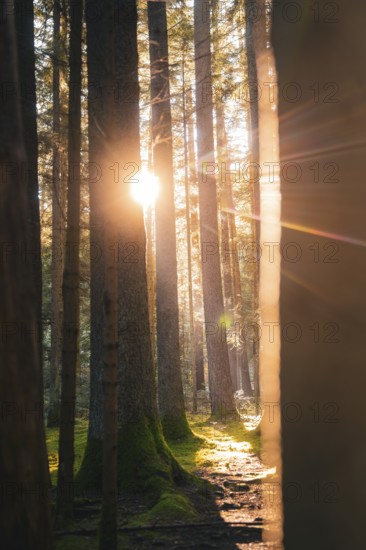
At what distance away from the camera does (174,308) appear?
1148cm

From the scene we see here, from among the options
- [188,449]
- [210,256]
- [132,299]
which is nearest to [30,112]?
[132,299]

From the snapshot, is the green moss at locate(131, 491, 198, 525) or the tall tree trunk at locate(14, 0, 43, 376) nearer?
the green moss at locate(131, 491, 198, 525)

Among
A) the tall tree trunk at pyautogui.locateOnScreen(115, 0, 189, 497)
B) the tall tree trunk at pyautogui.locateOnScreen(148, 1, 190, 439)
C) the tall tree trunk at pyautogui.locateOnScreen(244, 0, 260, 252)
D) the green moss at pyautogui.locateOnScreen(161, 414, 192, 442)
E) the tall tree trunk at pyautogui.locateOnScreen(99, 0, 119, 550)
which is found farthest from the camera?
the tall tree trunk at pyautogui.locateOnScreen(244, 0, 260, 252)

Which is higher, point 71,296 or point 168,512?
point 71,296

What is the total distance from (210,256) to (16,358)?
35.3 ft

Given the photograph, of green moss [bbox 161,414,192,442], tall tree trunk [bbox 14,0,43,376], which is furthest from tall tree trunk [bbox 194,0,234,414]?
tall tree trunk [bbox 14,0,43,376]

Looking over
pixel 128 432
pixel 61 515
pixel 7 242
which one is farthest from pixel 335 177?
pixel 128 432

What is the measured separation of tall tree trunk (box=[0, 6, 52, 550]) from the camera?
355 centimetres

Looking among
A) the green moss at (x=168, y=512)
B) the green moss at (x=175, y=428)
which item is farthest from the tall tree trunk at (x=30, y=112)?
the green moss at (x=175, y=428)

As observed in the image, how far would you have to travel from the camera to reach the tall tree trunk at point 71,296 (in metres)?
4.88

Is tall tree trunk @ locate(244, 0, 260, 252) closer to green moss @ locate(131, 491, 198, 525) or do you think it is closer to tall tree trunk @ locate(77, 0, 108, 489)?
tall tree trunk @ locate(77, 0, 108, 489)

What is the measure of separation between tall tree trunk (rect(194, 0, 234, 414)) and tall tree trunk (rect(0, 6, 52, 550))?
10274mm

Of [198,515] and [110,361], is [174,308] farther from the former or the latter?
[110,361]

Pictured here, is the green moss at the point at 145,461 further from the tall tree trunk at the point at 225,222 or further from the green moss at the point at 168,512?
the tall tree trunk at the point at 225,222
